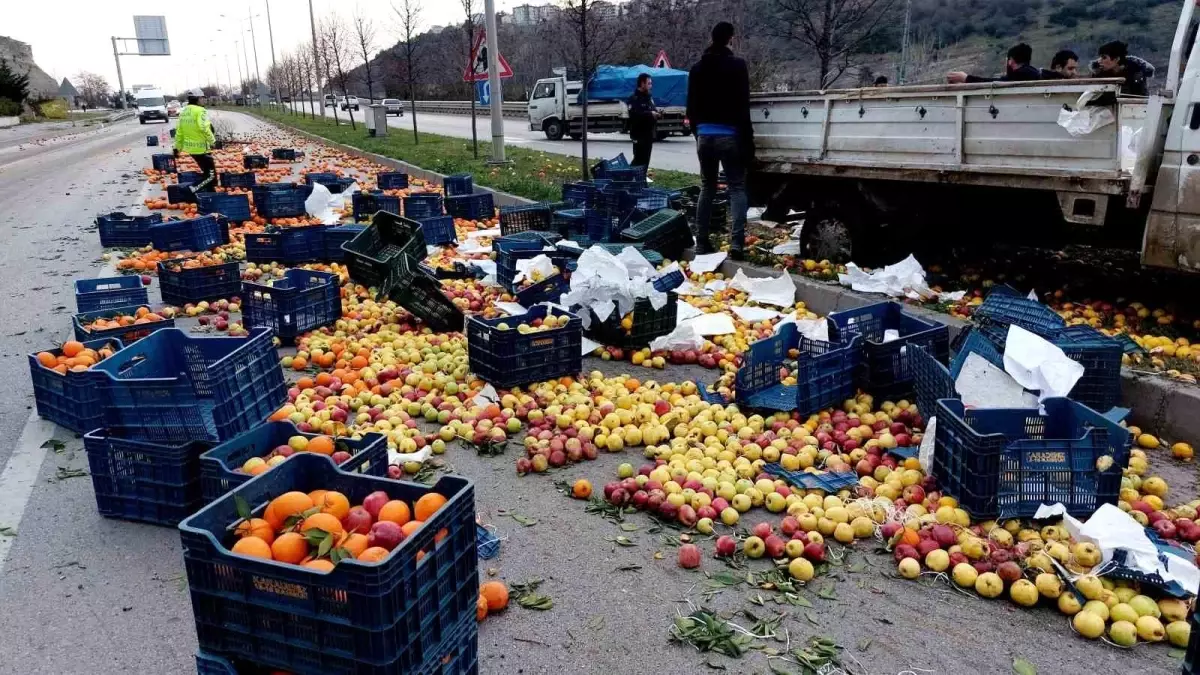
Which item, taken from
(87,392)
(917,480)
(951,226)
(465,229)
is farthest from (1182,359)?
(465,229)

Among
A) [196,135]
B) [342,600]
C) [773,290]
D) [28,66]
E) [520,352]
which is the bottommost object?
[773,290]

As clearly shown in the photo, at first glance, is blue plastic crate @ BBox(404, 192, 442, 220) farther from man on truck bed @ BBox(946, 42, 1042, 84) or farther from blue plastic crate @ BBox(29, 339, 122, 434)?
man on truck bed @ BBox(946, 42, 1042, 84)

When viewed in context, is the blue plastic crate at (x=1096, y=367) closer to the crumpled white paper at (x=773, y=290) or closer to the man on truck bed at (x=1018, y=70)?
the crumpled white paper at (x=773, y=290)

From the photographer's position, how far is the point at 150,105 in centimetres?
6756

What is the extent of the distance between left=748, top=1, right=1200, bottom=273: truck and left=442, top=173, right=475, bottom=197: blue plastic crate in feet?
22.2

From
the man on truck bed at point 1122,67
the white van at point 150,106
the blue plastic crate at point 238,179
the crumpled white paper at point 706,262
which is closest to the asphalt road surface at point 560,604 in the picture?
the crumpled white paper at point 706,262

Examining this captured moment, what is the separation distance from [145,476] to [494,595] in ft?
6.97

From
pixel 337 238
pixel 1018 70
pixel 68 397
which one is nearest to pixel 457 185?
pixel 337 238

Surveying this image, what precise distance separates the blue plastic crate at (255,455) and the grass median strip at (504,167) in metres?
10.2

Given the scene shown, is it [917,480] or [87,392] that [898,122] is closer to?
[917,480]

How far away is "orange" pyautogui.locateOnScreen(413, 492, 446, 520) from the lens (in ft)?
9.15

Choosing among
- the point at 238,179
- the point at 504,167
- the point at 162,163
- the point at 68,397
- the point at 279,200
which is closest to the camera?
the point at 68,397

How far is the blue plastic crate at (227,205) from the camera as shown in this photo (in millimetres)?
14133

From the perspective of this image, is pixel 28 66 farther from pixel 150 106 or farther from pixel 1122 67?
pixel 1122 67
